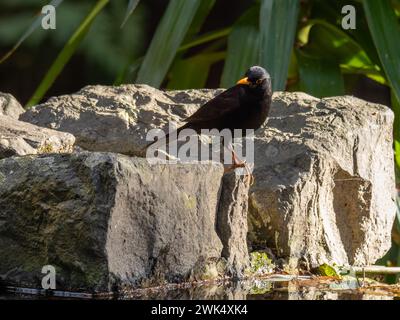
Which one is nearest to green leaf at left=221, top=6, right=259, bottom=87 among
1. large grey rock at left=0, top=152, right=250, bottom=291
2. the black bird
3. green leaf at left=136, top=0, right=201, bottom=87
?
green leaf at left=136, top=0, right=201, bottom=87

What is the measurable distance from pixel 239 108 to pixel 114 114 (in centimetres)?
52

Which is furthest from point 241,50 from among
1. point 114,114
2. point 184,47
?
point 114,114

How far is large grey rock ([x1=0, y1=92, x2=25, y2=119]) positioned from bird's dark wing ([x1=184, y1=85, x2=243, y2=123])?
755 mm

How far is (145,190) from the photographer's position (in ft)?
8.95

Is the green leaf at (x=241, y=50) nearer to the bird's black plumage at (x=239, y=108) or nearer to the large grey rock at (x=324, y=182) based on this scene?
the large grey rock at (x=324, y=182)

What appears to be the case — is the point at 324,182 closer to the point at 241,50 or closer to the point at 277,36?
the point at 277,36

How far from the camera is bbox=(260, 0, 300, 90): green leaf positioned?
438cm

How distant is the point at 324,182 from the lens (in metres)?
3.44

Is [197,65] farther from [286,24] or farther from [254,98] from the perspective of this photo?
[254,98]

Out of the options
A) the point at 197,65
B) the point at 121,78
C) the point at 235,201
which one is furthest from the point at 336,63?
the point at 235,201

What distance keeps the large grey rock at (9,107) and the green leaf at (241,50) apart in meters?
1.30

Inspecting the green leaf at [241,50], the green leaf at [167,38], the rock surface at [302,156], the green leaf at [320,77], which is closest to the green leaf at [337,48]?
the green leaf at [320,77]

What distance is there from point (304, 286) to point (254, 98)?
2.93 ft

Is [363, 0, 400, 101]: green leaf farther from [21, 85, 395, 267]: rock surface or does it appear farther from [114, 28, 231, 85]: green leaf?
[114, 28, 231, 85]: green leaf
